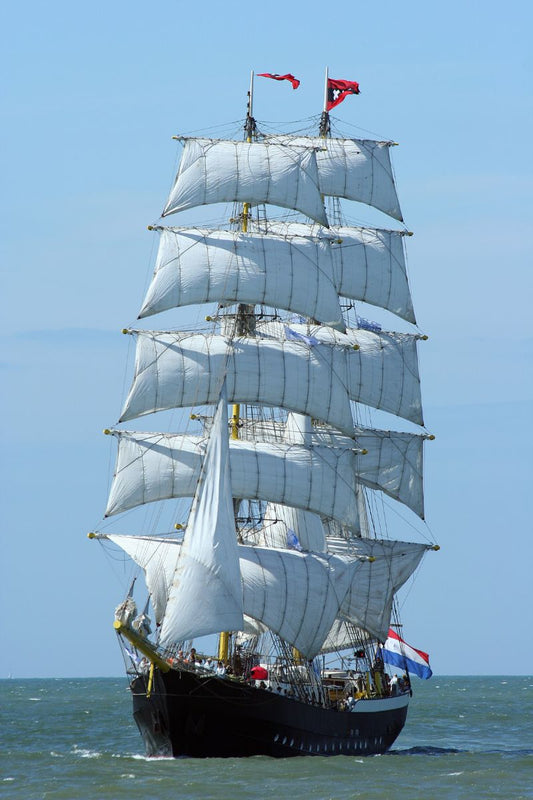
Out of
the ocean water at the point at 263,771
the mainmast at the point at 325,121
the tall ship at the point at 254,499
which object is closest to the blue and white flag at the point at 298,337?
the tall ship at the point at 254,499

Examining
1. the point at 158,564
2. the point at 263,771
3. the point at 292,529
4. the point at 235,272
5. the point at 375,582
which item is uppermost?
the point at 235,272

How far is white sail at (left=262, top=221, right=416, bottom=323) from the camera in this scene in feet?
238

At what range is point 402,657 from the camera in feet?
230

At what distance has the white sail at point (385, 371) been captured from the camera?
232ft

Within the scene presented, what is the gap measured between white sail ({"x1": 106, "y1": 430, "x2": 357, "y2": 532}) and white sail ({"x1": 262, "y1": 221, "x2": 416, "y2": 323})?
15.8 meters

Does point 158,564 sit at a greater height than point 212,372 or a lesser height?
lesser

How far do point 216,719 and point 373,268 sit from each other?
93.8 feet

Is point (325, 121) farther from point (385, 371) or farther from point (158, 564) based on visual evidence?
point (158, 564)

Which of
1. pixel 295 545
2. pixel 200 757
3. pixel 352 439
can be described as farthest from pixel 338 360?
pixel 200 757

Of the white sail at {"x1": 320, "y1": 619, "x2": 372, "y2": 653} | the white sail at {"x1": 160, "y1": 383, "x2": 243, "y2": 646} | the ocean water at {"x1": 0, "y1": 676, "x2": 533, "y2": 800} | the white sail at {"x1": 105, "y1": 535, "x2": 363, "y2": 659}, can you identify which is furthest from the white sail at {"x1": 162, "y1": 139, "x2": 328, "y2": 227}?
the ocean water at {"x1": 0, "y1": 676, "x2": 533, "y2": 800}

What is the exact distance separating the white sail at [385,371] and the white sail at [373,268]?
1.75 metres

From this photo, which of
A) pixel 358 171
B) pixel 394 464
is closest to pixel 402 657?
pixel 394 464

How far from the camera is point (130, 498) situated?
188 ft

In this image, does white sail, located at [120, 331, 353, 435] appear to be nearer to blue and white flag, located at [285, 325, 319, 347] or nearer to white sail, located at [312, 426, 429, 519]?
blue and white flag, located at [285, 325, 319, 347]
